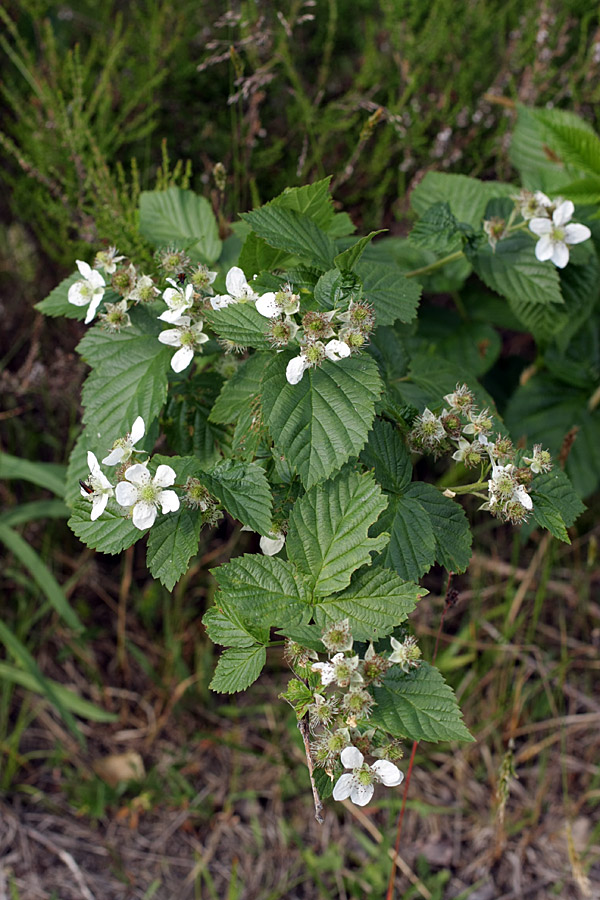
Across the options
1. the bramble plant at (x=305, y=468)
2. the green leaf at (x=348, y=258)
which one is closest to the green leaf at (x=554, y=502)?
the bramble plant at (x=305, y=468)

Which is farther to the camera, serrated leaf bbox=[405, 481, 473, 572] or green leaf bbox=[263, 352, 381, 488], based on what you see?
serrated leaf bbox=[405, 481, 473, 572]

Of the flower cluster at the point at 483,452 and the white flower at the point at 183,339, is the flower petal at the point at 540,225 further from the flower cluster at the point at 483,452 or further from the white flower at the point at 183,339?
the white flower at the point at 183,339

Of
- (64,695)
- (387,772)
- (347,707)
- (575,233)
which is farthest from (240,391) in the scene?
(64,695)

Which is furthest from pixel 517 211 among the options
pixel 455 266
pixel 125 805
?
pixel 125 805

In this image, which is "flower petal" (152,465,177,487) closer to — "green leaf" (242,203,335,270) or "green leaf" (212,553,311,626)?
"green leaf" (212,553,311,626)

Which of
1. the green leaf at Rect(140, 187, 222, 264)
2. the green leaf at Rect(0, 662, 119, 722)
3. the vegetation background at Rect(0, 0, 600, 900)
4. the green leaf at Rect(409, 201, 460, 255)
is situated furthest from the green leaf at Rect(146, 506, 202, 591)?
the green leaf at Rect(0, 662, 119, 722)

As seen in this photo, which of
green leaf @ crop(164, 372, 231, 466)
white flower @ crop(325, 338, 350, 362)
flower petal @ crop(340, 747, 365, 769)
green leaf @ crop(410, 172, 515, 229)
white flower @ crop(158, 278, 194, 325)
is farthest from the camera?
green leaf @ crop(410, 172, 515, 229)

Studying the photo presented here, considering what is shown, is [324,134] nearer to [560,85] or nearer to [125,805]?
[560,85]
